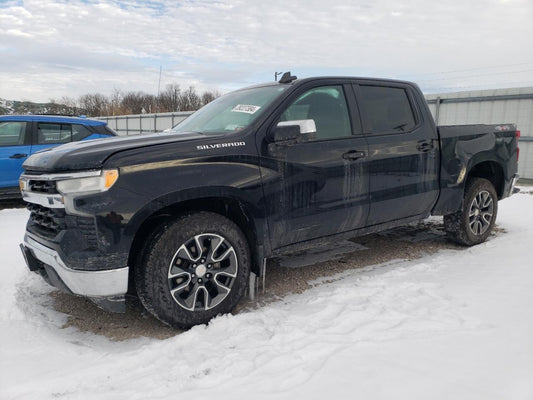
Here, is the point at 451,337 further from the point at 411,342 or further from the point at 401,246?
the point at 401,246

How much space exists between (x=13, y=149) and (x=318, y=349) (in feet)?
22.0

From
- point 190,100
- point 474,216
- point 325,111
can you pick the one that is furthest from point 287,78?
point 190,100

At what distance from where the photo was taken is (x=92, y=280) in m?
2.60

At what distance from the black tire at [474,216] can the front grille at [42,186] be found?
13.8 feet

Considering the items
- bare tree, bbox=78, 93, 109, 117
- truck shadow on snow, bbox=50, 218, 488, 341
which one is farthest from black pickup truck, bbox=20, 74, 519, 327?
bare tree, bbox=78, 93, 109, 117

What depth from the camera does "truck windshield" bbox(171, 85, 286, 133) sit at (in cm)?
338

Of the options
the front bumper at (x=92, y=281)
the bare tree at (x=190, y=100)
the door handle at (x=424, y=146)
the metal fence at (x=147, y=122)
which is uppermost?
the bare tree at (x=190, y=100)

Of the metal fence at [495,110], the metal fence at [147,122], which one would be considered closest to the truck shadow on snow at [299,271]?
the metal fence at [495,110]

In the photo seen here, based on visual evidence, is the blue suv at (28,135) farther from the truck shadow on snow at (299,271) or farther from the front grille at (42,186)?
the front grille at (42,186)

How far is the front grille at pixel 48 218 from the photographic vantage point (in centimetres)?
266

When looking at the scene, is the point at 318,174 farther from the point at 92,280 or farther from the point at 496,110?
the point at 496,110

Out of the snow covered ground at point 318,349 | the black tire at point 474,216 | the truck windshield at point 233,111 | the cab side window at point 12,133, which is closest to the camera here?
the snow covered ground at point 318,349

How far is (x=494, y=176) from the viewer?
5.14m

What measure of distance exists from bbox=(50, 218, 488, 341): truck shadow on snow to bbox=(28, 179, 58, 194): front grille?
107cm
